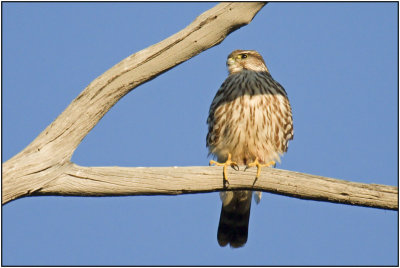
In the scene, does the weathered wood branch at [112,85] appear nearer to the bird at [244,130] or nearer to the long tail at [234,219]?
the bird at [244,130]

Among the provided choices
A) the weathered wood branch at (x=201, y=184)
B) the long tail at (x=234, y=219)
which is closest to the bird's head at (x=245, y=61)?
the long tail at (x=234, y=219)

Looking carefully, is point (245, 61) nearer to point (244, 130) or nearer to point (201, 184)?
point (244, 130)

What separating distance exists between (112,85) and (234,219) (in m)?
1.96

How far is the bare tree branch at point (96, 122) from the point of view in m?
3.38

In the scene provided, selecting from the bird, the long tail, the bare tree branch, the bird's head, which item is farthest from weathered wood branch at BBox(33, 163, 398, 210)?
the bird's head

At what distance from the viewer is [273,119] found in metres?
4.77

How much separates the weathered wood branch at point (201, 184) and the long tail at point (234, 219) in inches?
46.0

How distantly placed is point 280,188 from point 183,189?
635 millimetres

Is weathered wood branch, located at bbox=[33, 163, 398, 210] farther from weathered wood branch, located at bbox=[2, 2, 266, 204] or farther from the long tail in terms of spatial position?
the long tail

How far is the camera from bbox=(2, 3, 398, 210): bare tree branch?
3.38 m

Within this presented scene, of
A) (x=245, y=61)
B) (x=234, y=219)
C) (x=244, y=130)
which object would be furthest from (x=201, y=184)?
(x=245, y=61)

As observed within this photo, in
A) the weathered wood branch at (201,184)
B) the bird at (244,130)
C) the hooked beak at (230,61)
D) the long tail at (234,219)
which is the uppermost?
the hooked beak at (230,61)

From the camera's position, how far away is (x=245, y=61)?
5.21 metres

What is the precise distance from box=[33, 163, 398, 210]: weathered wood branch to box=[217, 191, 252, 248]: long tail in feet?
3.83
